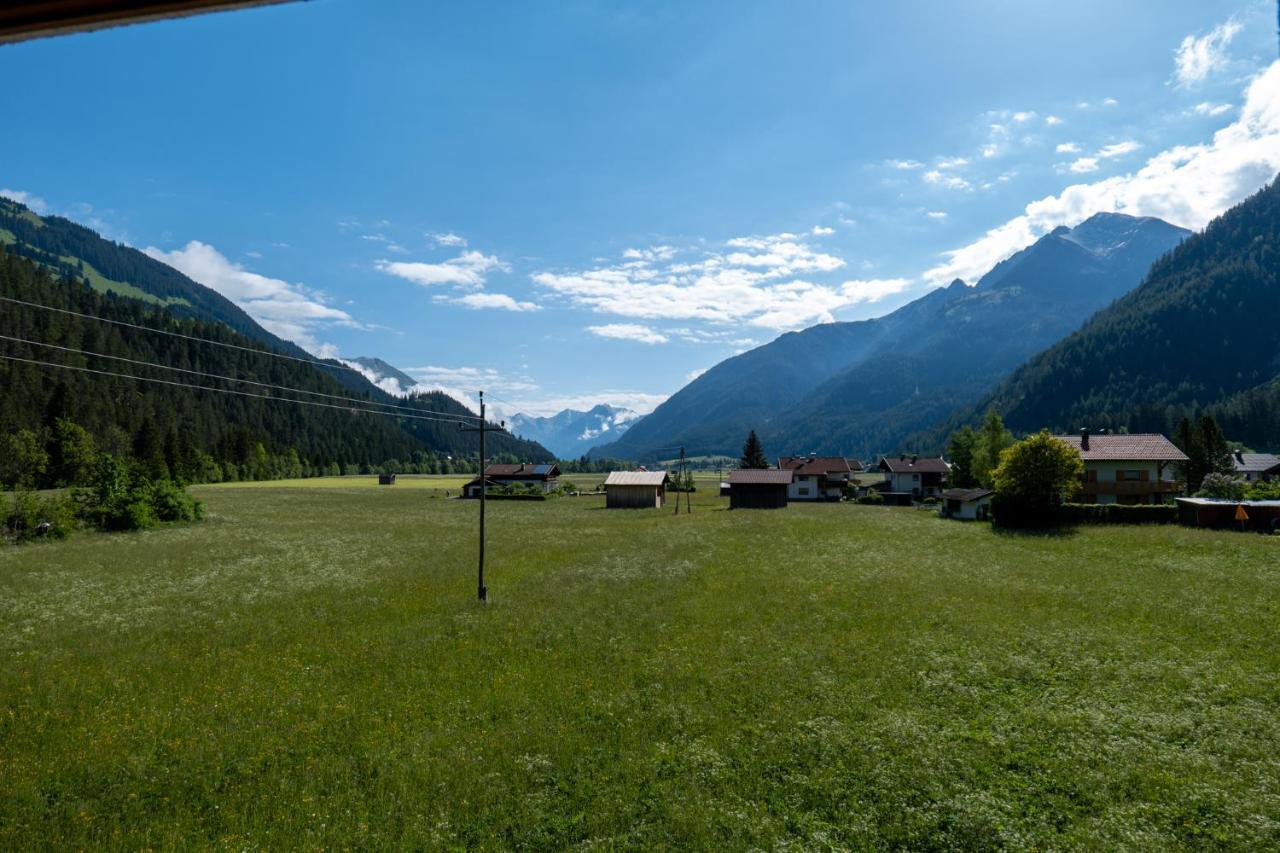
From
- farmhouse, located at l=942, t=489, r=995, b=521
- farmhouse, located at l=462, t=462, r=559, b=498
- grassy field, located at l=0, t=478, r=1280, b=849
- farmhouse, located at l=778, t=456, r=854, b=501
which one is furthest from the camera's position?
farmhouse, located at l=462, t=462, r=559, b=498

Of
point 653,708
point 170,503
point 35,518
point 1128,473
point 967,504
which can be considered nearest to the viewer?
point 653,708

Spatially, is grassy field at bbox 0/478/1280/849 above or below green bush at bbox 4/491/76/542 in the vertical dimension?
below

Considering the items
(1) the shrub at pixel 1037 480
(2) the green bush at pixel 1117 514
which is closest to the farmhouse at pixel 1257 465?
(2) the green bush at pixel 1117 514

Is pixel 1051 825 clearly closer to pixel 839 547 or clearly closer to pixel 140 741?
pixel 140 741

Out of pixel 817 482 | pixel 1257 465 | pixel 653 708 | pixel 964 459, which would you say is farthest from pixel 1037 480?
pixel 1257 465

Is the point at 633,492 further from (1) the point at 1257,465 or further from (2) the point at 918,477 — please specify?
(1) the point at 1257,465

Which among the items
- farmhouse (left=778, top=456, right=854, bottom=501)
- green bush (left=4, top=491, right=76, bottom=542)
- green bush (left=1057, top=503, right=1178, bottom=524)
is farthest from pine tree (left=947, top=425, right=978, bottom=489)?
green bush (left=4, top=491, right=76, bottom=542)

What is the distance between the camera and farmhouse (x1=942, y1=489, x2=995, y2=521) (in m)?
72.2

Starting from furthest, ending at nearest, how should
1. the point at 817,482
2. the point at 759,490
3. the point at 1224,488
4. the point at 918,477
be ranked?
the point at 918,477, the point at 817,482, the point at 759,490, the point at 1224,488

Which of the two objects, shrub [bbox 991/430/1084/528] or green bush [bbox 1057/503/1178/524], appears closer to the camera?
green bush [bbox 1057/503/1178/524]

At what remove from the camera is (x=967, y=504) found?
7462cm

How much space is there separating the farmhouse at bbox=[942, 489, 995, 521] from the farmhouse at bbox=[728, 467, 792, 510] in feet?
76.5

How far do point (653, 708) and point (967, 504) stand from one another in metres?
68.5

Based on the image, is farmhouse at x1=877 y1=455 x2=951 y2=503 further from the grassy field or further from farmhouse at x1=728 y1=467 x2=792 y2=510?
the grassy field
